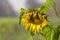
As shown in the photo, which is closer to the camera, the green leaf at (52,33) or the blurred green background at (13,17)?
the green leaf at (52,33)

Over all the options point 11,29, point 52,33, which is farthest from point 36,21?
point 11,29

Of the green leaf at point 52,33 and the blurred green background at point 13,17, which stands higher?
the blurred green background at point 13,17

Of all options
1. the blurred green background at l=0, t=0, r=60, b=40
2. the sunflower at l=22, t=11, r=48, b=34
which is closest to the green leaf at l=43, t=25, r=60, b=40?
the sunflower at l=22, t=11, r=48, b=34

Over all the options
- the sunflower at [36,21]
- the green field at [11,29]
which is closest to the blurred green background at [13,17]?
the green field at [11,29]

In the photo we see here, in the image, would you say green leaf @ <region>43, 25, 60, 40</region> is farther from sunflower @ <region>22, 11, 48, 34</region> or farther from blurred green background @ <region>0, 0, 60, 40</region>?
blurred green background @ <region>0, 0, 60, 40</region>

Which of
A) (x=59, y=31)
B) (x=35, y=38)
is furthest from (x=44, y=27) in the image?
(x=35, y=38)

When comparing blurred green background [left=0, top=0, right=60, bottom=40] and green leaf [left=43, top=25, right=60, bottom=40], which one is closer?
green leaf [left=43, top=25, right=60, bottom=40]

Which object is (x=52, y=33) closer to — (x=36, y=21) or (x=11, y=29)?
(x=36, y=21)

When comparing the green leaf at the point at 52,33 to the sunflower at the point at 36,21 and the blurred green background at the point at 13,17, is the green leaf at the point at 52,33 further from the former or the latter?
the blurred green background at the point at 13,17

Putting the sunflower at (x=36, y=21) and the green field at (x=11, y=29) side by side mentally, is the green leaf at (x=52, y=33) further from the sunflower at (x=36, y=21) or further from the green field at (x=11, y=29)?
the green field at (x=11, y=29)
